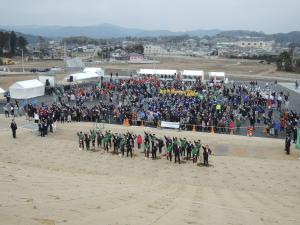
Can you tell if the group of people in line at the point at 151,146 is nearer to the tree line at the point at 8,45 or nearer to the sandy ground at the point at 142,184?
the sandy ground at the point at 142,184

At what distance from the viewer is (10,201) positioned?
31.3 ft

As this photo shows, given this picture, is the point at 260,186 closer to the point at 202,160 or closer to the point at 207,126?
the point at 202,160

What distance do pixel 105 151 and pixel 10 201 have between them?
10830 mm

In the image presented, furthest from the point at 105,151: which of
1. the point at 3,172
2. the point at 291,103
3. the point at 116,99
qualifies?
the point at 291,103

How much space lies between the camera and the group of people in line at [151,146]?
61.6 ft

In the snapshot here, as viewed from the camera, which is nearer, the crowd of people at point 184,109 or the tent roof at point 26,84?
the crowd of people at point 184,109

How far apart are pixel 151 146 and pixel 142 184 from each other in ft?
20.0

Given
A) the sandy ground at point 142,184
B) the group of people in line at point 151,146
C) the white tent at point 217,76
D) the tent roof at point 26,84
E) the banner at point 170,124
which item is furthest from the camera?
the white tent at point 217,76

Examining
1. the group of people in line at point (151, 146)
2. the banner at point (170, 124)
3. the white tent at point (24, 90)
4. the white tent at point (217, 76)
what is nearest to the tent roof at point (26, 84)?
the white tent at point (24, 90)

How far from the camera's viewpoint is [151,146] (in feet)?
66.6

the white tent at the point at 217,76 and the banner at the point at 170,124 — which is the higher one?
the white tent at the point at 217,76

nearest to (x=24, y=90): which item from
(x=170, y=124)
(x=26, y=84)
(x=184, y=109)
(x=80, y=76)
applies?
(x=26, y=84)

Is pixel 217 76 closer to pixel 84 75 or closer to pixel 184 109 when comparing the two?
pixel 84 75

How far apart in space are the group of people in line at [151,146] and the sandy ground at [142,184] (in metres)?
0.53
